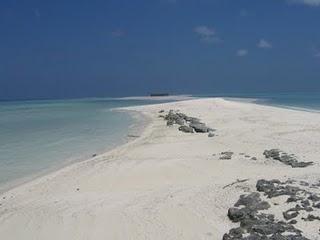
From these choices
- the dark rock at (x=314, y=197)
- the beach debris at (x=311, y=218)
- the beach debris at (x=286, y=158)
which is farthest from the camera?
the beach debris at (x=286, y=158)

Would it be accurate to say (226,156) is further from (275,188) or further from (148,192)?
(275,188)

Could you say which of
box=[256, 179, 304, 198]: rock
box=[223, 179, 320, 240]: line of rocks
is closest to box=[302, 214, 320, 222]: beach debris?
box=[223, 179, 320, 240]: line of rocks

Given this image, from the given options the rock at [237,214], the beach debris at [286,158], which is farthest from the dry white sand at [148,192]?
the beach debris at [286,158]

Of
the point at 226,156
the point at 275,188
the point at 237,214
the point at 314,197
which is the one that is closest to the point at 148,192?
the point at 275,188

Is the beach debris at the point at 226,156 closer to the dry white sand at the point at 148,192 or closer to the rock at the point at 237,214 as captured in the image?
the dry white sand at the point at 148,192

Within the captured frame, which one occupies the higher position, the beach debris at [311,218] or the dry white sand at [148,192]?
the beach debris at [311,218]

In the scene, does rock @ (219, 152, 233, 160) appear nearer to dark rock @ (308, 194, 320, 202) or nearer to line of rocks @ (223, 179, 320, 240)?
line of rocks @ (223, 179, 320, 240)
